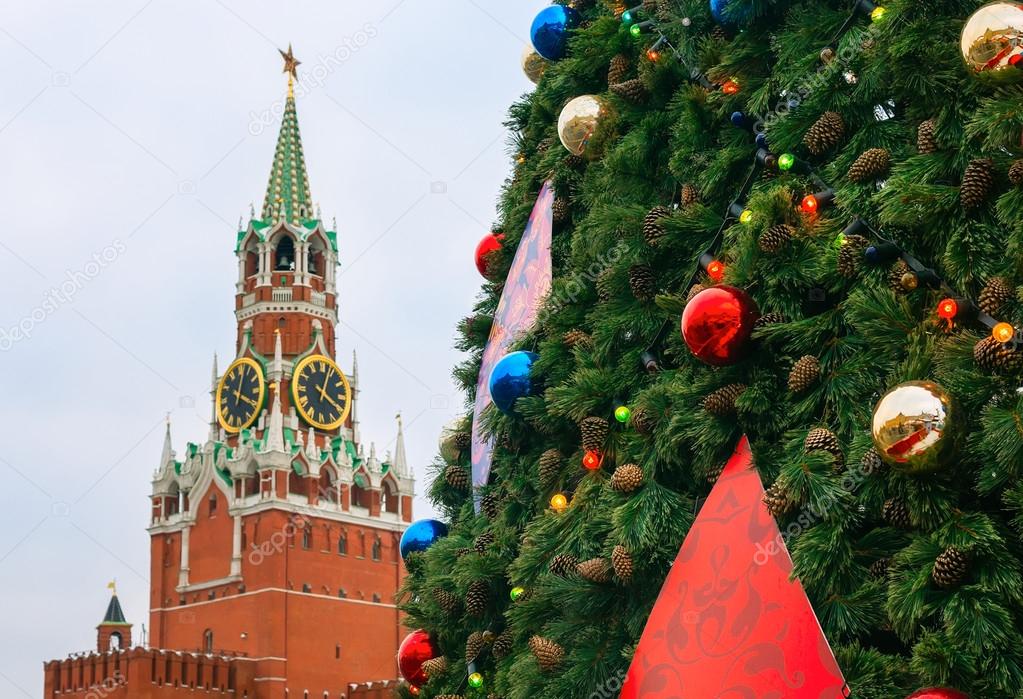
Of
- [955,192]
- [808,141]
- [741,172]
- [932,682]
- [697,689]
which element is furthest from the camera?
[741,172]

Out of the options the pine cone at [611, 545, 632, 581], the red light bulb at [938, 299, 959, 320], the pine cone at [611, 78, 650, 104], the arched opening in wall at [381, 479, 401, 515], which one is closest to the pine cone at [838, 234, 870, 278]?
the red light bulb at [938, 299, 959, 320]

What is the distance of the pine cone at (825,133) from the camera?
9.29 ft

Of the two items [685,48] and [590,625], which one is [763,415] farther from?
[685,48]

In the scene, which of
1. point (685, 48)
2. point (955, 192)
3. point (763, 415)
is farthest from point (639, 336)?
point (955, 192)

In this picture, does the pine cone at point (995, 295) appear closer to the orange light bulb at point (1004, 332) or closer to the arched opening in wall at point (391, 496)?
the orange light bulb at point (1004, 332)

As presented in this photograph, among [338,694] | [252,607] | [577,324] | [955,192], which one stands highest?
[252,607]

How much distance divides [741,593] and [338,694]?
41962 millimetres

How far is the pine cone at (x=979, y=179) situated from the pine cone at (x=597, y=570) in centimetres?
108

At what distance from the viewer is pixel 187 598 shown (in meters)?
43.7

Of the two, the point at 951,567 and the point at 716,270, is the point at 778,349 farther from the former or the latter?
the point at 951,567

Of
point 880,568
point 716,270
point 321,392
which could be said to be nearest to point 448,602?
point 716,270

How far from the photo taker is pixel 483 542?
11.8 feet

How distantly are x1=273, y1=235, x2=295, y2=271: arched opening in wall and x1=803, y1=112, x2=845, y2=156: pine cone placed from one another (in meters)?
45.4

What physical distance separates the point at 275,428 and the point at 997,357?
42386mm
